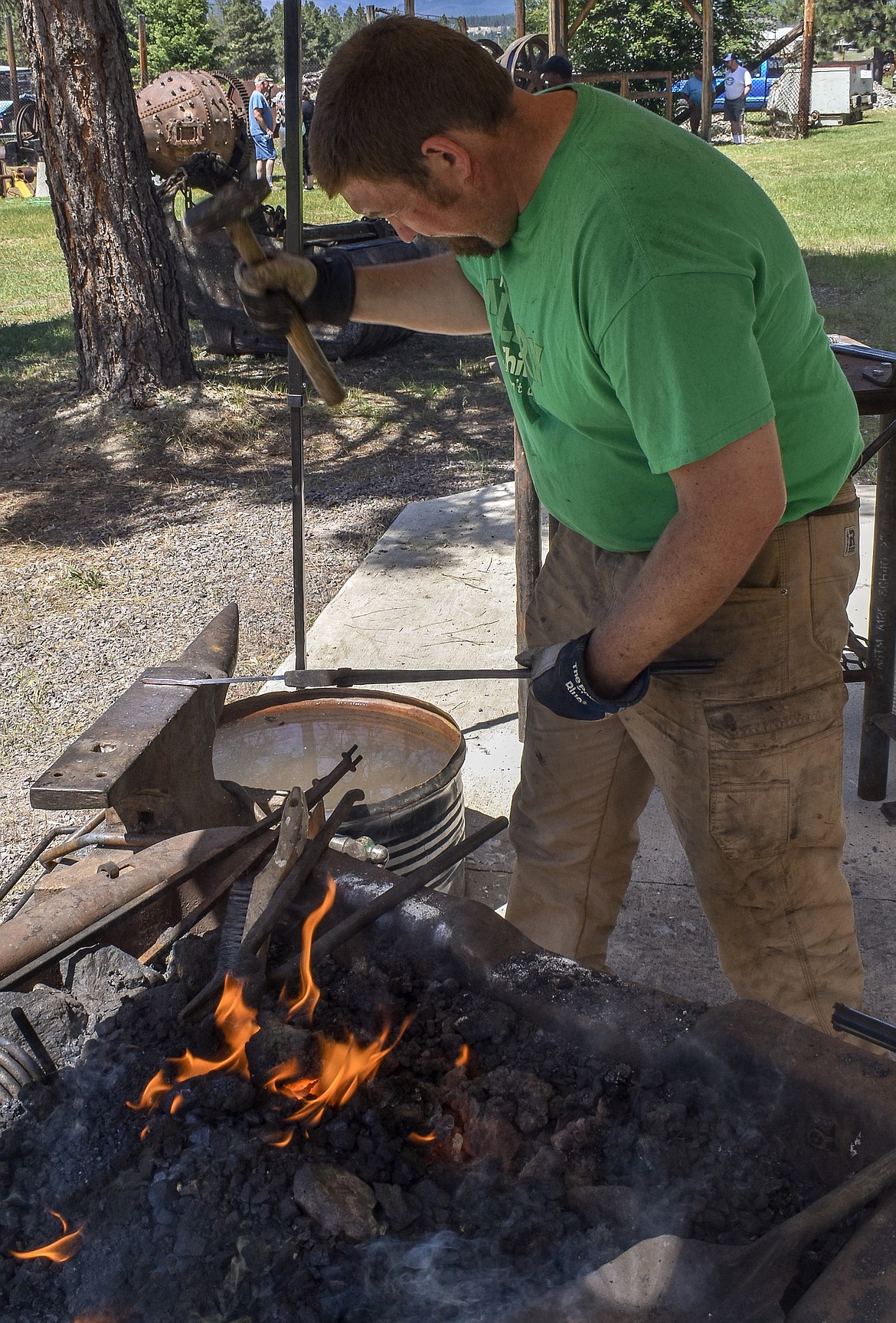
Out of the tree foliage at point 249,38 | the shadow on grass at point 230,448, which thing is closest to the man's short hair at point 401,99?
the shadow on grass at point 230,448

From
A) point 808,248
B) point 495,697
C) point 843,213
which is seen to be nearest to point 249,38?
point 843,213

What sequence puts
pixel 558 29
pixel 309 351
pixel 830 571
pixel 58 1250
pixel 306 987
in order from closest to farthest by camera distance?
pixel 58 1250 < pixel 306 987 < pixel 830 571 < pixel 309 351 < pixel 558 29

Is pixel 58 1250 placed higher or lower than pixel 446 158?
lower

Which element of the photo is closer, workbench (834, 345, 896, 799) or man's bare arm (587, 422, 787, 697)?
man's bare arm (587, 422, 787, 697)

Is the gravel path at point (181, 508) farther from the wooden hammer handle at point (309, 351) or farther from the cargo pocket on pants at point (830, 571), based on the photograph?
the cargo pocket on pants at point (830, 571)

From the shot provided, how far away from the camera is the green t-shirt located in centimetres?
142

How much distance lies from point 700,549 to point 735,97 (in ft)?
93.0

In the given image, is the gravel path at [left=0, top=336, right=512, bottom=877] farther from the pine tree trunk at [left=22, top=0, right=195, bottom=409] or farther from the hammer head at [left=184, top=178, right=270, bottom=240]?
the hammer head at [left=184, top=178, right=270, bottom=240]

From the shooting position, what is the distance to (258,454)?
23.4ft

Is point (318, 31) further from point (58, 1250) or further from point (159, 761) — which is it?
point (58, 1250)

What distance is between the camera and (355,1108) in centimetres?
155

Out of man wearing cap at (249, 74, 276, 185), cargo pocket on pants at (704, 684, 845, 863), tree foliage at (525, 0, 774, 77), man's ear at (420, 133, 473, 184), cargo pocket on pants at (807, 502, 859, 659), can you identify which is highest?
tree foliage at (525, 0, 774, 77)

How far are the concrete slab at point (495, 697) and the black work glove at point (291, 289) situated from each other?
158 cm

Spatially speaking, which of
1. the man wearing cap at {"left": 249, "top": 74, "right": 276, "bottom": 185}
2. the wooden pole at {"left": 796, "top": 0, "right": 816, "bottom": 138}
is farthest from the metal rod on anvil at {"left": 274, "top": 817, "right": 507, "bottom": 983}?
the wooden pole at {"left": 796, "top": 0, "right": 816, "bottom": 138}
